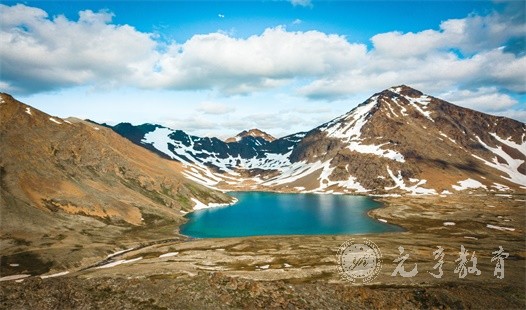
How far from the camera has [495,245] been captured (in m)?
102

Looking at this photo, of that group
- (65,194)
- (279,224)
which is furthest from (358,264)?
(65,194)

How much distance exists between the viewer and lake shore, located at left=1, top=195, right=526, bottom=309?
38.8m

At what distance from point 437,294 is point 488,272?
31.1 meters

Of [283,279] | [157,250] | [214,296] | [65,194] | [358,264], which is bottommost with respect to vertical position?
[157,250]

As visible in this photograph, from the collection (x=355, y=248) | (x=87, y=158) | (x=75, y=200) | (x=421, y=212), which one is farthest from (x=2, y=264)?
(x=421, y=212)

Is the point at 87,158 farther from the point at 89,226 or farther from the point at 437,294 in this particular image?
the point at 437,294

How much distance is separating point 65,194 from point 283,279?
10631cm

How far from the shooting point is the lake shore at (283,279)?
38.8 metres

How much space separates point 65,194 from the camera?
135 meters

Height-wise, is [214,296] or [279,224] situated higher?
[214,296]

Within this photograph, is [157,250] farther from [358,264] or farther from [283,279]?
[358,264]

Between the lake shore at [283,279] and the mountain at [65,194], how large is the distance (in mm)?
24818

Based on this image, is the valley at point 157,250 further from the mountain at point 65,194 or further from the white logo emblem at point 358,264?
the white logo emblem at point 358,264

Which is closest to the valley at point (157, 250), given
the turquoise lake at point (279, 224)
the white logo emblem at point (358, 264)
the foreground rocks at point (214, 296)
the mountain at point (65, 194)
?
the foreground rocks at point (214, 296)
